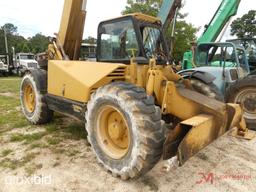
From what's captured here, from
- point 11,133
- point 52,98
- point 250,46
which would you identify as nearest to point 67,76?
point 52,98

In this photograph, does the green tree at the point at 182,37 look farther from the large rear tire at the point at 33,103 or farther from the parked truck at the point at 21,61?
the large rear tire at the point at 33,103

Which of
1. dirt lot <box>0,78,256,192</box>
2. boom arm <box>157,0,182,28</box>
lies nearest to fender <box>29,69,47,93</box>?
dirt lot <box>0,78,256,192</box>

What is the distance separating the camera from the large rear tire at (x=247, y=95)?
18.2 ft

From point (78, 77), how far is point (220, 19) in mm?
5381

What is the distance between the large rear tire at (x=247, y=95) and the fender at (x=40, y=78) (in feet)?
13.3

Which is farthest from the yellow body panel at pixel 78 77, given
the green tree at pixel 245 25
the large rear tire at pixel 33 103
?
the green tree at pixel 245 25

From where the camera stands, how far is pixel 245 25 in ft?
133

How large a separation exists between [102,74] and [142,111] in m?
1.04

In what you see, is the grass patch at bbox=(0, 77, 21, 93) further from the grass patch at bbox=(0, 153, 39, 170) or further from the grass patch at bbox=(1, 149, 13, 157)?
the grass patch at bbox=(0, 153, 39, 170)

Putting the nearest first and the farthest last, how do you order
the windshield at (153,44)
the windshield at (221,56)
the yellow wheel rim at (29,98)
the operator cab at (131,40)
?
the operator cab at (131,40), the windshield at (153,44), the yellow wheel rim at (29,98), the windshield at (221,56)

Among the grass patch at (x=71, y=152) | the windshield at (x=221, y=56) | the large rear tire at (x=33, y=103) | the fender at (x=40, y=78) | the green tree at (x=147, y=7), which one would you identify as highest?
the green tree at (x=147, y=7)

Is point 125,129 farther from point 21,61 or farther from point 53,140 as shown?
point 21,61

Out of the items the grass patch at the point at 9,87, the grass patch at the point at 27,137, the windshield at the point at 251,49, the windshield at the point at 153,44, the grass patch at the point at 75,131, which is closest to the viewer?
the windshield at the point at 153,44

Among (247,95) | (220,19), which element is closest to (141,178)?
(247,95)
